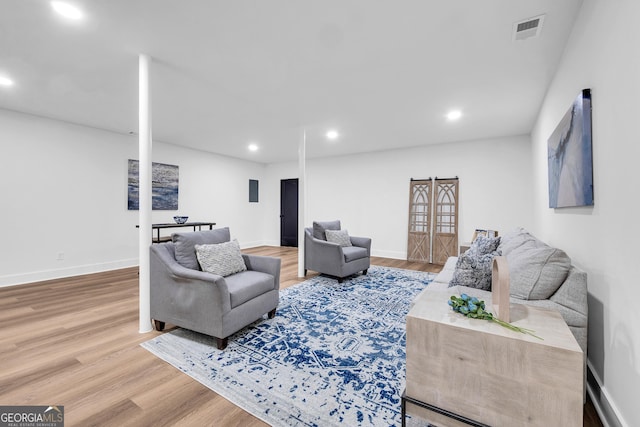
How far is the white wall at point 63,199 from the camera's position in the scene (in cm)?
385

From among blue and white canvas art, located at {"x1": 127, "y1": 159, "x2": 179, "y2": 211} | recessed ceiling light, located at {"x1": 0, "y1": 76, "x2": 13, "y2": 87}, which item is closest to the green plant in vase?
recessed ceiling light, located at {"x1": 0, "y1": 76, "x2": 13, "y2": 87}

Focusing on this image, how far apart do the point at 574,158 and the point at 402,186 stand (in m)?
4.15

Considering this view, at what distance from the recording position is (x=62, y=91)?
3.20 m

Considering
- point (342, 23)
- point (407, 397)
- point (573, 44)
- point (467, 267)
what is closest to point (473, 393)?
point (407, 397)

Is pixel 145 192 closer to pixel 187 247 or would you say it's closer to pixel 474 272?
pixel 187 247

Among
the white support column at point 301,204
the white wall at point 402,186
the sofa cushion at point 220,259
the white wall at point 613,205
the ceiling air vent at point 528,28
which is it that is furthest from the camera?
the white wall at point 402,186

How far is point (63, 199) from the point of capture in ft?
14.0

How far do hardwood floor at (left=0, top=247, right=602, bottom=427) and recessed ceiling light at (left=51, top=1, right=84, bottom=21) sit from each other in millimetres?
2512

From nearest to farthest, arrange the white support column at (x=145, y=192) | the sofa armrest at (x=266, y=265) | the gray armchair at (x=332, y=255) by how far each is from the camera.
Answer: the white support column at (x=145, y=192), the sofa armrest at (x=266, y=265), the gray armchair at (x=332, y=255)

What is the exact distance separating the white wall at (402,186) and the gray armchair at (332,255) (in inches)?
72.0

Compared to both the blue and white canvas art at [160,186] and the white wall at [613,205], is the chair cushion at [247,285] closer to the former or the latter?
the white wall at [613,205]

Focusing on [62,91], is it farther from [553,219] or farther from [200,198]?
[553,219]

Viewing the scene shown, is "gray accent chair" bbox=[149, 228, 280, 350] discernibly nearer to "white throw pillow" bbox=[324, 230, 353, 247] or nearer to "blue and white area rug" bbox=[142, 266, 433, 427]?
"blue and white area rug" bbox=[142, 266, 433, 427]

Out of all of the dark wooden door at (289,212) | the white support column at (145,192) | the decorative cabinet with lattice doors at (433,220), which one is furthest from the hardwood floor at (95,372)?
the dark wooden door at (289,212)
